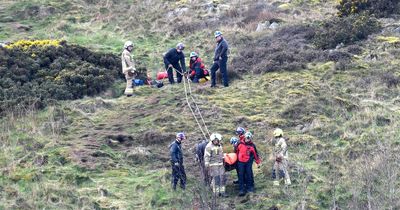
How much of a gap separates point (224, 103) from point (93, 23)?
1449cm

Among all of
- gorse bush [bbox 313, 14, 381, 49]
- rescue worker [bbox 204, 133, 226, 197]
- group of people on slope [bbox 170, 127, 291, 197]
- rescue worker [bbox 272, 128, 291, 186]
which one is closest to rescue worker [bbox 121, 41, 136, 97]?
group of people on slope [bbox 170, 127, 291, 197]

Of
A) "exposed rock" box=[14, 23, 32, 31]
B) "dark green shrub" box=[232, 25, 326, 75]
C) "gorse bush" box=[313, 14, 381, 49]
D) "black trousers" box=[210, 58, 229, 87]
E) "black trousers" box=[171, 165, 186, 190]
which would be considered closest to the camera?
"black trousers" box=[171, 165, 186, 190]

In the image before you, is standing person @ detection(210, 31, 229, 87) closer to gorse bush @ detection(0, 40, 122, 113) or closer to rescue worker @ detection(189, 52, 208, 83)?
rescue worker @ detection(189, 52, 208, 83)

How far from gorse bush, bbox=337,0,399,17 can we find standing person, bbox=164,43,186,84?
9.68 meters

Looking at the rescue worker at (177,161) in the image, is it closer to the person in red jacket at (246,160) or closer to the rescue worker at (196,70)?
the person in red jacket at (246,160)

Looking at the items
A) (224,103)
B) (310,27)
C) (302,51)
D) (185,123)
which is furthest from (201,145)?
(310,27)

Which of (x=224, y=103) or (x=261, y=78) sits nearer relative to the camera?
(x=224, y=103)

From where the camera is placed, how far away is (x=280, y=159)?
16609 millimetres

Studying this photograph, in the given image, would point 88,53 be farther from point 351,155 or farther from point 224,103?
point 351,155

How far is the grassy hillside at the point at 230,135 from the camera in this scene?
639 inches

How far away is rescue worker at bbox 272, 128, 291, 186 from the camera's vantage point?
1655 cm

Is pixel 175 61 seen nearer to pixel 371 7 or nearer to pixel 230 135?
pixel 230 135

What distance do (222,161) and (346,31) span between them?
13.3 metres

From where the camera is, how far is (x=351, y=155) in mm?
18141
